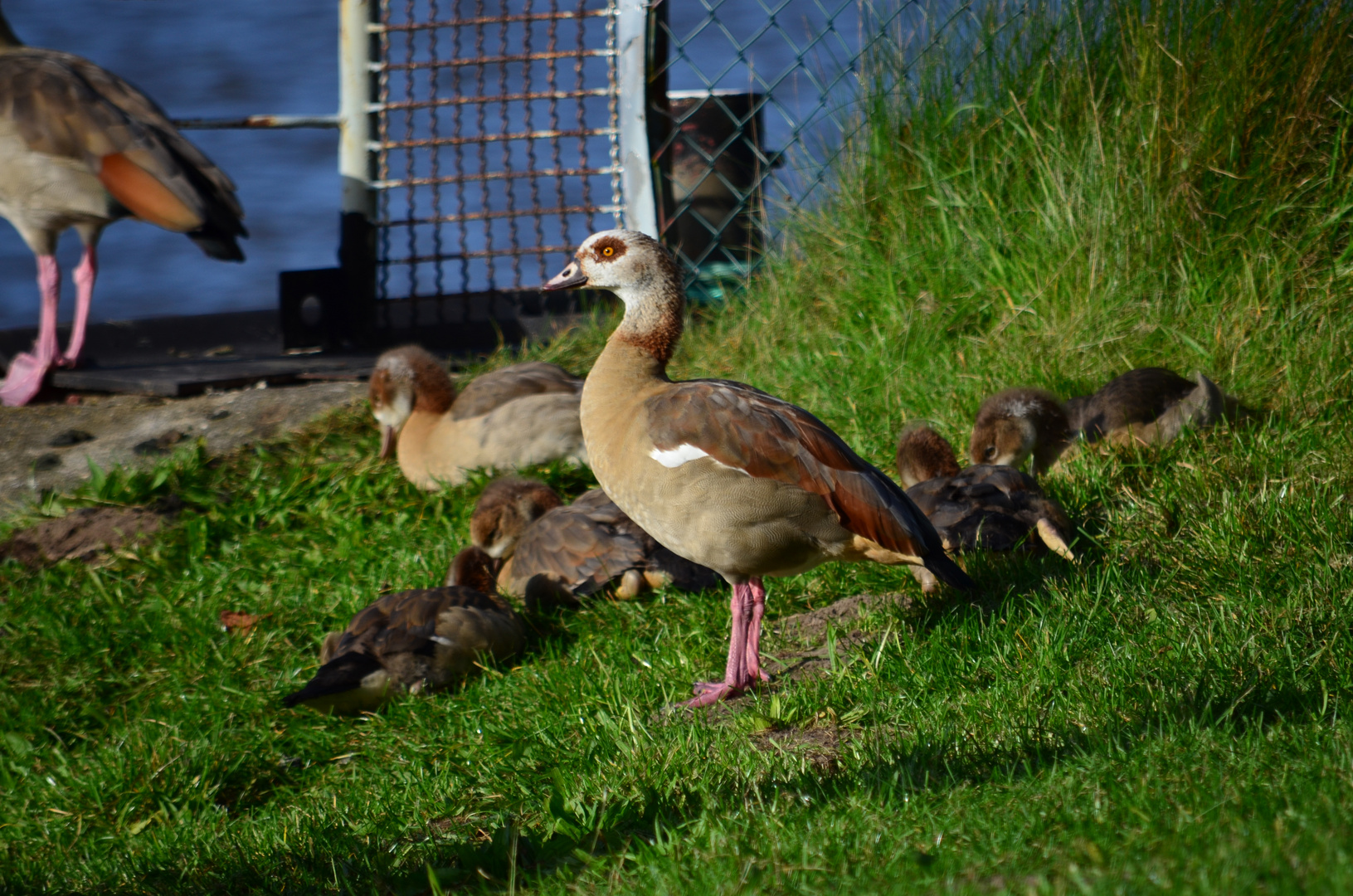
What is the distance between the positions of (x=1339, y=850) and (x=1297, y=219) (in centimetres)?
434

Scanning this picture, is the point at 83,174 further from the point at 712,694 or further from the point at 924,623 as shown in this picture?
the point at 924,623

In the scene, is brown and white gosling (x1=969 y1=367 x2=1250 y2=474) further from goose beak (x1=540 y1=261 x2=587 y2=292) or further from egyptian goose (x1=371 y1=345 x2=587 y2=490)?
egyptian goose (x1=371 y1=345 x2=587 y2=490)

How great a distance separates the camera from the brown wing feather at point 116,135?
7.06 m

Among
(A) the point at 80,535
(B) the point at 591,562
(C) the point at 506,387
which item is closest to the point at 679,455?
(B) the point at 591,562

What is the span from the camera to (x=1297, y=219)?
541 centimetres

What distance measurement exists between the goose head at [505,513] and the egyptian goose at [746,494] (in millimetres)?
1373

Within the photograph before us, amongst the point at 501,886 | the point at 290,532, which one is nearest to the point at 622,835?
the point at 501,886

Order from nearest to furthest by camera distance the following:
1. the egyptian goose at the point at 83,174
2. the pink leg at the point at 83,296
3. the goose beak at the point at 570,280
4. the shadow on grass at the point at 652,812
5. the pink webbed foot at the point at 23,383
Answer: the shadow on grass at the point at 652,812, the goose beak at the point at 570,280, the egyptian goose at the point at 83,174, the pink webbed foot at the point at 23,383, the pink leg at the point at 83,296

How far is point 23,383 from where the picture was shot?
283 inches

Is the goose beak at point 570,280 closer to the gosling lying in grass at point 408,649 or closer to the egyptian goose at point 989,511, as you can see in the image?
the gosling lying in grass at point 408,649

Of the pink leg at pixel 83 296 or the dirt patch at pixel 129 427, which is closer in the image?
the dirt patch at pixel 129 427

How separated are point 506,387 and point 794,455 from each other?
2814 mm

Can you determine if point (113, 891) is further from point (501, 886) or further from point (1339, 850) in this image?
point (1339, 850)

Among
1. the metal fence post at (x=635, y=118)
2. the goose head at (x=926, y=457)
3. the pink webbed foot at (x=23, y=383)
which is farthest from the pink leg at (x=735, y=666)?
the pink webbed foot at (x=23, y=383)
